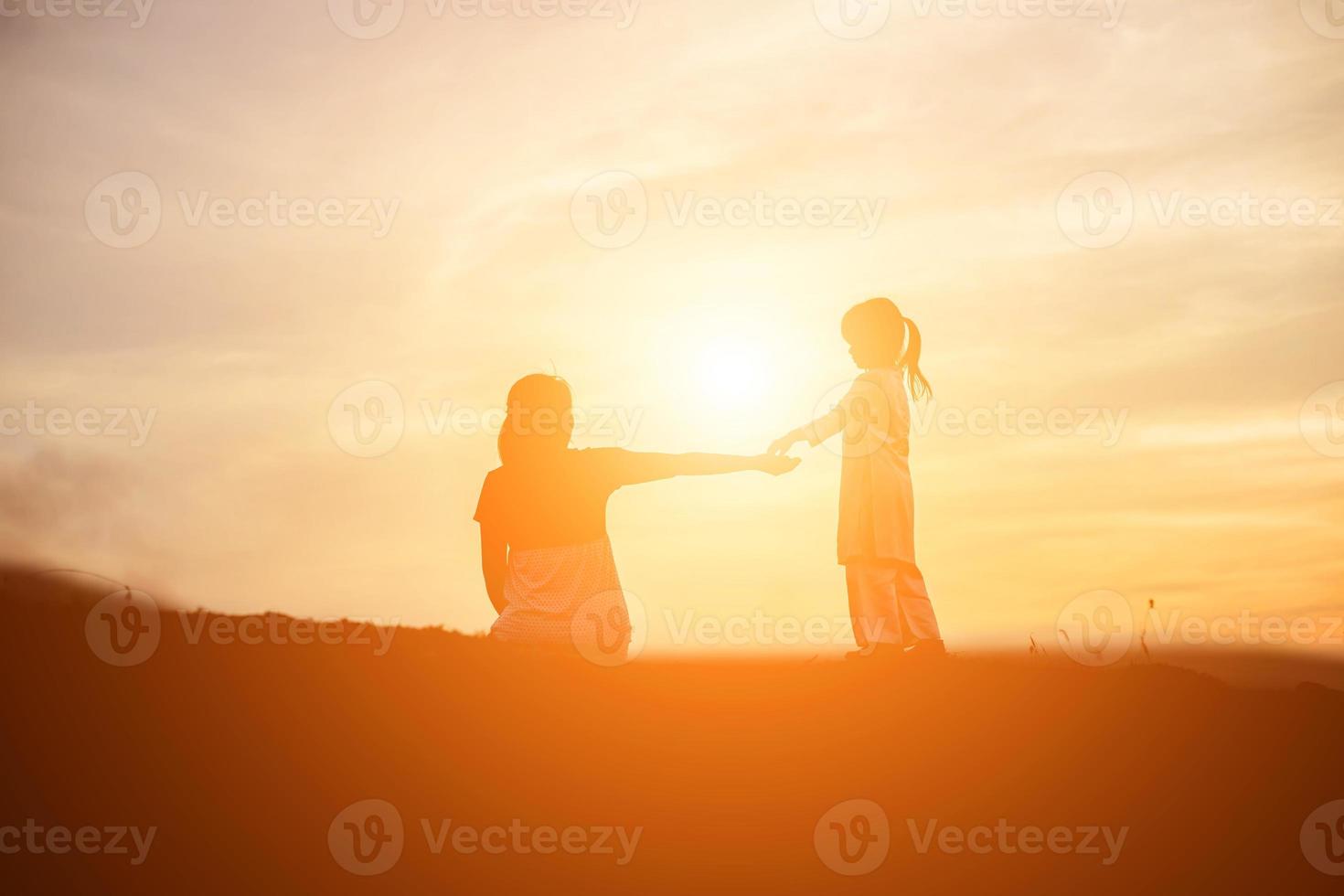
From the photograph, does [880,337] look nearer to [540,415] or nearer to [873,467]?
[873,467]

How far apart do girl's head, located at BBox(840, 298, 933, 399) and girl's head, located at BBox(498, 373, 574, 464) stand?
420cm

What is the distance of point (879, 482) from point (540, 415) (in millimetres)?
4432

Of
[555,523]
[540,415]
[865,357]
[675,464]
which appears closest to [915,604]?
[865,357]

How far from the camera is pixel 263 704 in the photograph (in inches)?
404

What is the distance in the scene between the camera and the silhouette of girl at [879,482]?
13859mm

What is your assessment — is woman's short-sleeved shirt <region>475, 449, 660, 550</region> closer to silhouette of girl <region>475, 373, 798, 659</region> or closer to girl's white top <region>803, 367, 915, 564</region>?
silhouette of girl <region>475, 373, 798, 659</region>

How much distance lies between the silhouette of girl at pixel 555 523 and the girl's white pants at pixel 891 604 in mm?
3286

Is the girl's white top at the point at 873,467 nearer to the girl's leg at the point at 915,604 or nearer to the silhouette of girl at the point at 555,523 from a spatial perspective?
the girl's leg at the point at 915,604

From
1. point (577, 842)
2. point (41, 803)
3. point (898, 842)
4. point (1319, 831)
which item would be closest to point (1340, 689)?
point (1319, 831)

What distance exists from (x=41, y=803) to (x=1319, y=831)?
35.4 feet

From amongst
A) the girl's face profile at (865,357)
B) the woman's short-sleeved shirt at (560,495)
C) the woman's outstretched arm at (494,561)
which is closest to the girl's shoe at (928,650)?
the girl's face profile at (865,357)

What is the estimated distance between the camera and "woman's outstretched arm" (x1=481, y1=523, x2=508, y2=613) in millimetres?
12328

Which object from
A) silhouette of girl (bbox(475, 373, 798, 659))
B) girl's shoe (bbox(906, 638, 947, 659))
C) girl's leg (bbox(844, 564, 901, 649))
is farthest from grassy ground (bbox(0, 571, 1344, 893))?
girl's leg (bbox(844, 564, 901, 649))

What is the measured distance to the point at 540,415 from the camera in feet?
38.9
